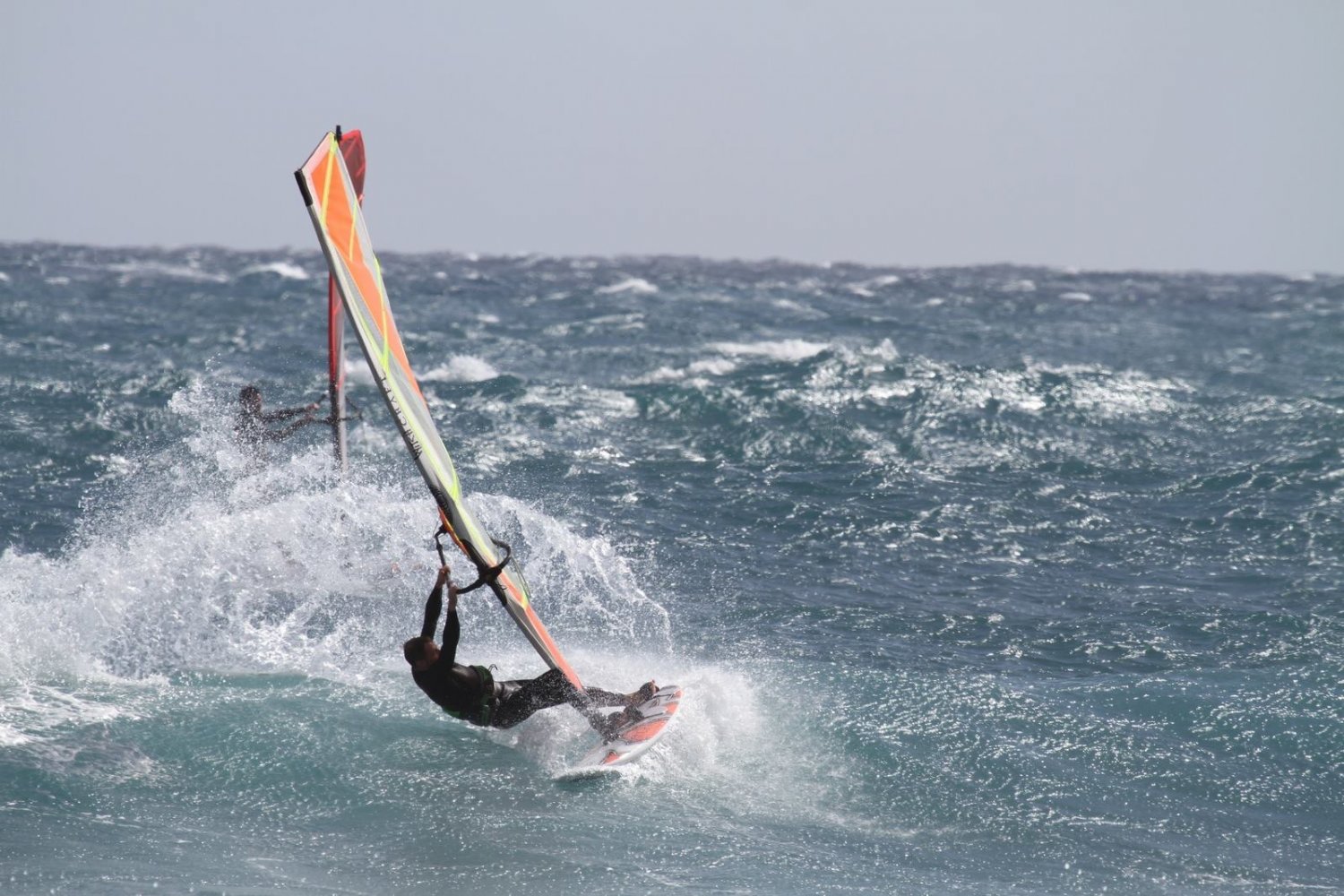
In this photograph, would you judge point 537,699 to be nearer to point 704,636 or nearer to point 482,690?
point 482,690

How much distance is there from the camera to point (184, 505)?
11.2 meters

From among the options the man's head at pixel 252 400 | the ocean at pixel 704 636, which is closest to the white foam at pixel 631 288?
the ocean at pixel 704 636

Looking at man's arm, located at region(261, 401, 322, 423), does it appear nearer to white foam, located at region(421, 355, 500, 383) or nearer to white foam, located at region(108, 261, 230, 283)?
white foam, located at region(421, 355, 500, 383)

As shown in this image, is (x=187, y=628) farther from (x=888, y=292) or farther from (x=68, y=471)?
(x=888, y=292)

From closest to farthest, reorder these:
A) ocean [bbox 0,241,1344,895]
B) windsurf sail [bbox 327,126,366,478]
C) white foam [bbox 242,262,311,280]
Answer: ocean [bbox 0,241,1344,895], windsurf sail [bbox 327,126,366,478], white foam [bbox 242,262,311,280]

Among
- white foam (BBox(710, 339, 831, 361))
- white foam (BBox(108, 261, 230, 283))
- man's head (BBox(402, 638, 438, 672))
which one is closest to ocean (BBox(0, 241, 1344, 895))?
man's head (BBox(402, 638, 438, 672))

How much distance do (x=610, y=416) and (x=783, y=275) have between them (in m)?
41.1

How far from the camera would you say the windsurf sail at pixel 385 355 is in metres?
5.94

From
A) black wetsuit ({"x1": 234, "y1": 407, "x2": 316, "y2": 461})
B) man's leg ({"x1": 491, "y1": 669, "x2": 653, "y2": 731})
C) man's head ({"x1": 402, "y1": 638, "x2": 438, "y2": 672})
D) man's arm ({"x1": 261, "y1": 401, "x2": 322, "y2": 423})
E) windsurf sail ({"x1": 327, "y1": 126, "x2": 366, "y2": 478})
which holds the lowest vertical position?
man's leg ({"x1": 491, "y1": 669, "x2": 653, "y2": 731})

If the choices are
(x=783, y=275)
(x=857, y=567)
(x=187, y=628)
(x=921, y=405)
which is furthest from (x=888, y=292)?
(x=187, y=628)

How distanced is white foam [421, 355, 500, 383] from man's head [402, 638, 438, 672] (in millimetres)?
12559

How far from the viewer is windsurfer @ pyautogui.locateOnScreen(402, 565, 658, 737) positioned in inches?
268

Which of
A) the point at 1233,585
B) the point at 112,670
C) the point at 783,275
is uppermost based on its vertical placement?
the point at 783,275

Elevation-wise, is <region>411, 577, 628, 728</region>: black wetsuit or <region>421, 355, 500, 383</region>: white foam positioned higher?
<region>421, 355, 500, 383</region>: white foam
